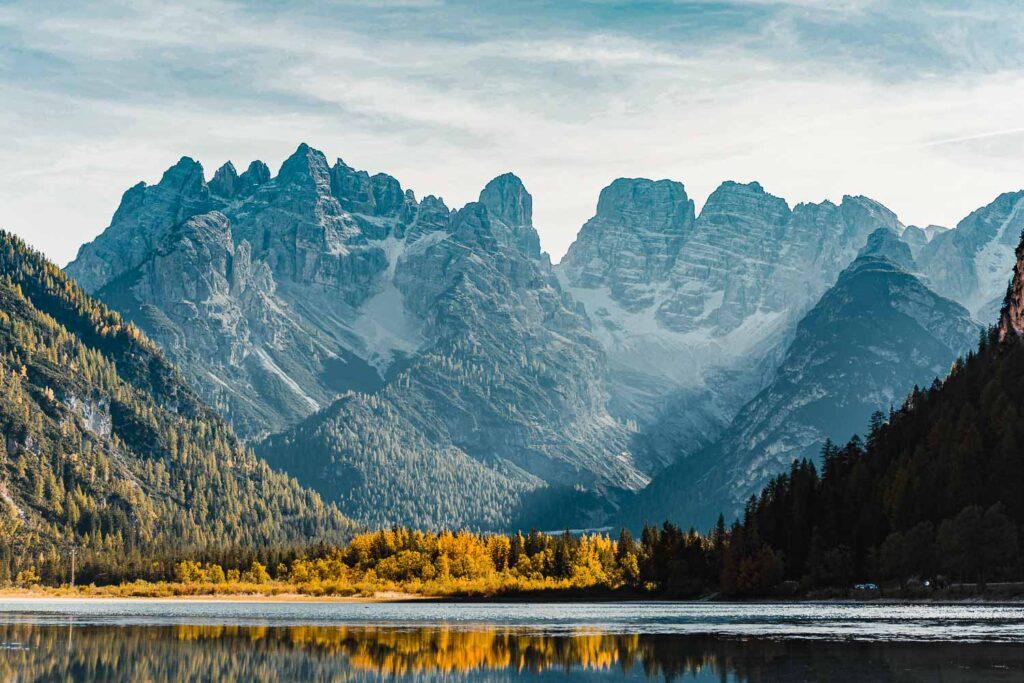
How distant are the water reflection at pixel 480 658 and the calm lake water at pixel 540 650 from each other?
15 cm

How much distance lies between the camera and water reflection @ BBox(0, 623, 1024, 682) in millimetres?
103000

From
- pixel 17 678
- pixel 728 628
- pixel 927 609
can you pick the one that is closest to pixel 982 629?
pixel 728 628

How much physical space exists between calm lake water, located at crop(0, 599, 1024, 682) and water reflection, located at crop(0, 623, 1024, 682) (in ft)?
0.49

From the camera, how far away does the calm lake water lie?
342 feet

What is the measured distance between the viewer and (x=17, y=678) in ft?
333

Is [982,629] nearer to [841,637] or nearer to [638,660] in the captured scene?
[841,637]

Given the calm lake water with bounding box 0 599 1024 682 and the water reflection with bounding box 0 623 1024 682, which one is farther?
the calm lake water with bounding box 0 599 1024 682

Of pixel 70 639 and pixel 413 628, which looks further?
pixel 413 628

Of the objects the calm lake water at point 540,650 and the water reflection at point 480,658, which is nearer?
the water reflection at point 480,658

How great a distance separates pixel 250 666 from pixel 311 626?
63.4 m

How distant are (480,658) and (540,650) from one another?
925 centimetres

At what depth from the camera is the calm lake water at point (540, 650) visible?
4102 inches

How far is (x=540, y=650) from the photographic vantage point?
12862cm

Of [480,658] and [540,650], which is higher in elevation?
[540,650]
